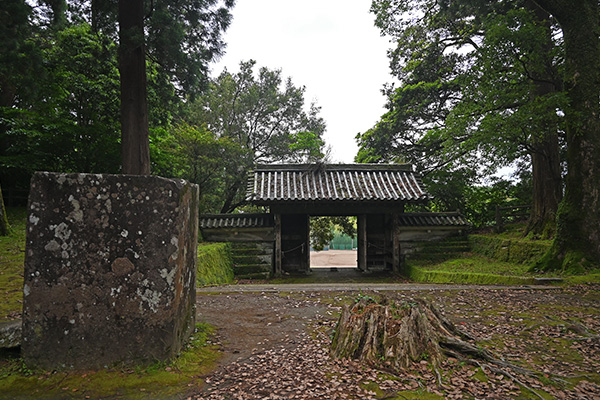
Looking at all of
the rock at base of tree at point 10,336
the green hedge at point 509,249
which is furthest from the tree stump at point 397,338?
the green hedge at point 509,249

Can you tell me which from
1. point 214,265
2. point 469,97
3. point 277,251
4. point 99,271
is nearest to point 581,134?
point 469,97

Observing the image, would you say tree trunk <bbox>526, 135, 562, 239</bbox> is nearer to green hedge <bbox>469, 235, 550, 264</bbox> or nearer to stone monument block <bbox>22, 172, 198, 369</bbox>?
green hedge <bbox>469, 235, 550, 264</bbox>

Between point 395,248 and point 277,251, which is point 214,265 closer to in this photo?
point 277,251

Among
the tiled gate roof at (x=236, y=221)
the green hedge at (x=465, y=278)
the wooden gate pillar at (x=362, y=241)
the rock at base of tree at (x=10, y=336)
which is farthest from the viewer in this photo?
the wooden gate pillar at (x=362, y=241)

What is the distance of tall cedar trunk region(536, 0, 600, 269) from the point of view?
7.11 meters

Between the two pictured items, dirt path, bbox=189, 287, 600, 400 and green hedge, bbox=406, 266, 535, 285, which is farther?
green hedge, bbox=406, 266, 535, 285

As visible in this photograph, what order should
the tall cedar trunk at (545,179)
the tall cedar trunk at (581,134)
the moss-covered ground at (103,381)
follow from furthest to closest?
1. the tall cedar trunk at (545,179)
2. the tall cedar trunk at (581,134)
3. the moss-covered ground at (103,381)

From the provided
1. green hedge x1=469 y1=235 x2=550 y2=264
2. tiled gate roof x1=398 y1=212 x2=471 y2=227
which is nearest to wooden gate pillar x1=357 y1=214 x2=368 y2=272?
tiled gate roof x1=398 y1=212 x2=471 y2=227

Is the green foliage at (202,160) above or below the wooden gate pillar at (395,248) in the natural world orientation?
above

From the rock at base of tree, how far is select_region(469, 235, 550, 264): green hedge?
399 inches

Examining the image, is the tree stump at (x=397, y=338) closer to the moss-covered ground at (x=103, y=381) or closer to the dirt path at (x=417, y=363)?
the dirt path at (x=417, y=363)

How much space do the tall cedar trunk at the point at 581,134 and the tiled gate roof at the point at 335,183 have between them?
4.73 meters

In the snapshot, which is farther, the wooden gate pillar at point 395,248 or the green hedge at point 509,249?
the wooden gate pillar at point 395,248

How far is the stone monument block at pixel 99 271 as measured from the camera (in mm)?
2738
